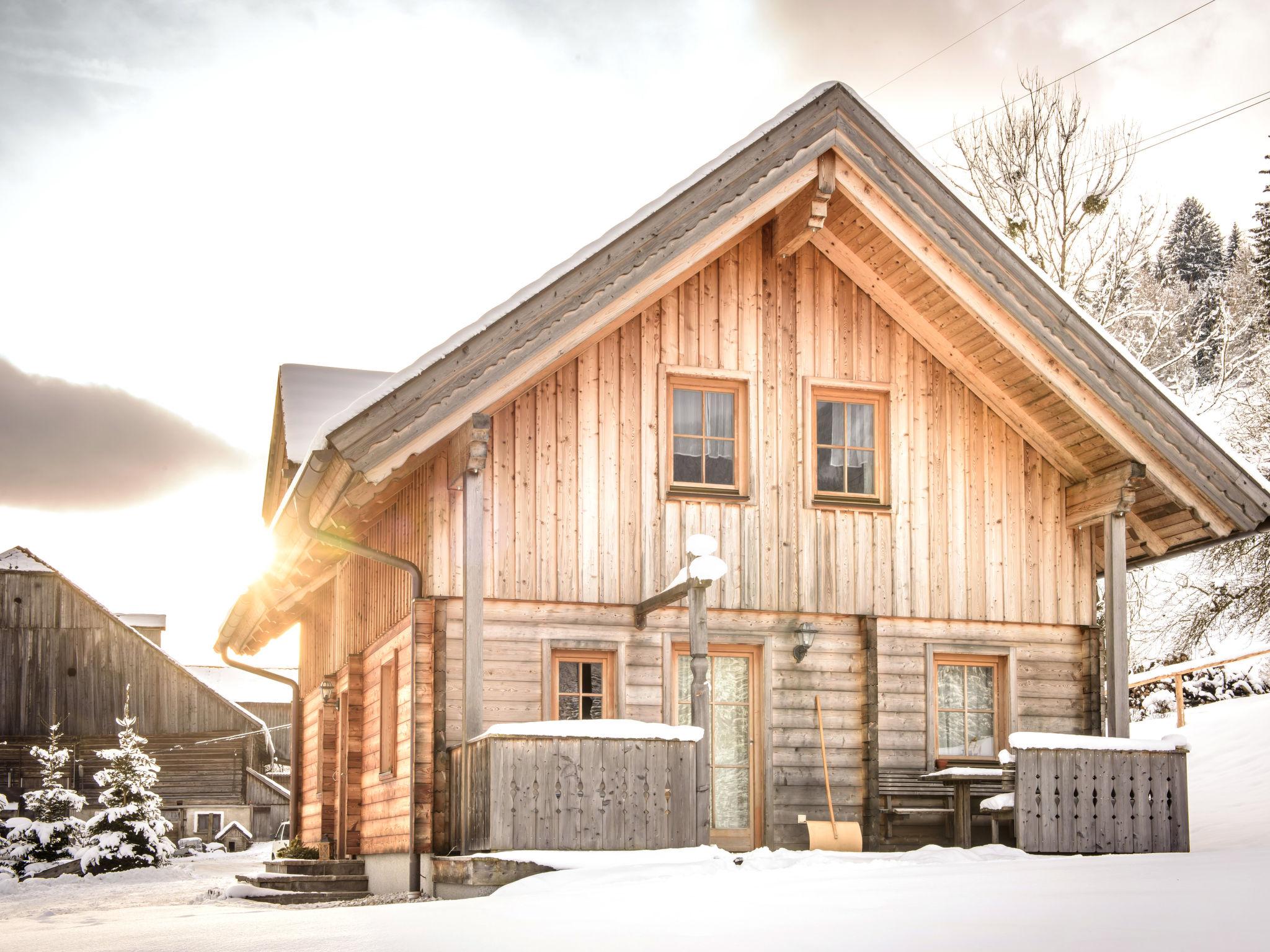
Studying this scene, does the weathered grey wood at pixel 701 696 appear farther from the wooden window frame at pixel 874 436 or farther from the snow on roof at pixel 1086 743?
the wooden window frame at pixel 874 436

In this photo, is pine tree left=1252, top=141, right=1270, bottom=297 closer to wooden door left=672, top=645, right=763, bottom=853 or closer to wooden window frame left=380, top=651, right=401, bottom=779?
wooden door left=672, top=645, right=763, bottom=853

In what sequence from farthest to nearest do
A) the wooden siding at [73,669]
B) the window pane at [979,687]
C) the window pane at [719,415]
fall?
the wooden siding at [73,669]
the window pane at [979,687]
the window pane at [719,415]

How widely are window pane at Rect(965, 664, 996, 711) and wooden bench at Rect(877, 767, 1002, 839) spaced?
0.94 m

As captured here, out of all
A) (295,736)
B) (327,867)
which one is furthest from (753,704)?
(295,736)

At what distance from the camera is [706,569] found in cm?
1113

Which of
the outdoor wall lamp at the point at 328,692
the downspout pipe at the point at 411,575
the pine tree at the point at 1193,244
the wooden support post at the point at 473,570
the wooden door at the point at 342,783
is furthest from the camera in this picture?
the pine tree at the point at 1193,244

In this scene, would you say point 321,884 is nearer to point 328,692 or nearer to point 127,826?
point 328,692

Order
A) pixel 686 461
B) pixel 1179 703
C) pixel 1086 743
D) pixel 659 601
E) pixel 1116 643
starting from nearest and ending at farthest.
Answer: pixel 1086 743, pixel 659 601, pixel 1116 643, pixel 686 461, pixel 1179 703

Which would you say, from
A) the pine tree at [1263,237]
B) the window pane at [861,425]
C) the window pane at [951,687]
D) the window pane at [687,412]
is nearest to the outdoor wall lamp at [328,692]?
the window pane at [687,412]

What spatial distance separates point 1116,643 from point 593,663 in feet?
15.8

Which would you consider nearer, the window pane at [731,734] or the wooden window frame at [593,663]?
the wooden window frame at [593,663]

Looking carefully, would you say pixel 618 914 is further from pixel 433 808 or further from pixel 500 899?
pixel 433 808

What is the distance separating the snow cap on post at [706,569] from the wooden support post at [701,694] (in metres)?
0.05

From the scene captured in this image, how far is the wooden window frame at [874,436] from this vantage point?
13781mm
